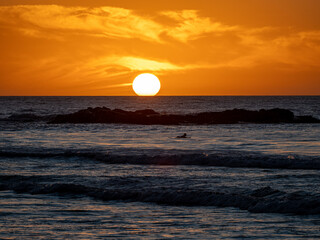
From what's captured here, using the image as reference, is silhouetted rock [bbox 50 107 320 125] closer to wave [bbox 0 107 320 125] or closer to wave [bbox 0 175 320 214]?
wave [bbox 0 107 320 125]

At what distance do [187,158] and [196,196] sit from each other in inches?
336

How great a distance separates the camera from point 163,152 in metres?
25.3

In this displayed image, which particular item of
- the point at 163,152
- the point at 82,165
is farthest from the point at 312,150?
the point at 82,165

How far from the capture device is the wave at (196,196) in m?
12.4

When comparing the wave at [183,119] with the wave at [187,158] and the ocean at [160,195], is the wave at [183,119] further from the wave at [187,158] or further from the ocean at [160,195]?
the ocean at [160,195]

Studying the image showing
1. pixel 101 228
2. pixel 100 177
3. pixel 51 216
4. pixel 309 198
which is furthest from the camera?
pixel 100 177

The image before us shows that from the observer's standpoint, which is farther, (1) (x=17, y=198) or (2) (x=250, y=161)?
(2) (x=250, y=161)

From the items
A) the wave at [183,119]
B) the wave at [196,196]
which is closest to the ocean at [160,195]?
the wave at [196,196]

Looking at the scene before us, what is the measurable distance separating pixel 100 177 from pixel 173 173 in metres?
3.03

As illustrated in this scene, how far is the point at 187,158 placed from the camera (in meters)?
22.2

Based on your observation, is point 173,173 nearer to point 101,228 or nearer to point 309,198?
point 309,198

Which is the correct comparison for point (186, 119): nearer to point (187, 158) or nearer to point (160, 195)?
point (187, 158)

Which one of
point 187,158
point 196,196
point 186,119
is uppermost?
point 186,119

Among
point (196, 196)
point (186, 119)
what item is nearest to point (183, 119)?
point (186, 119)
